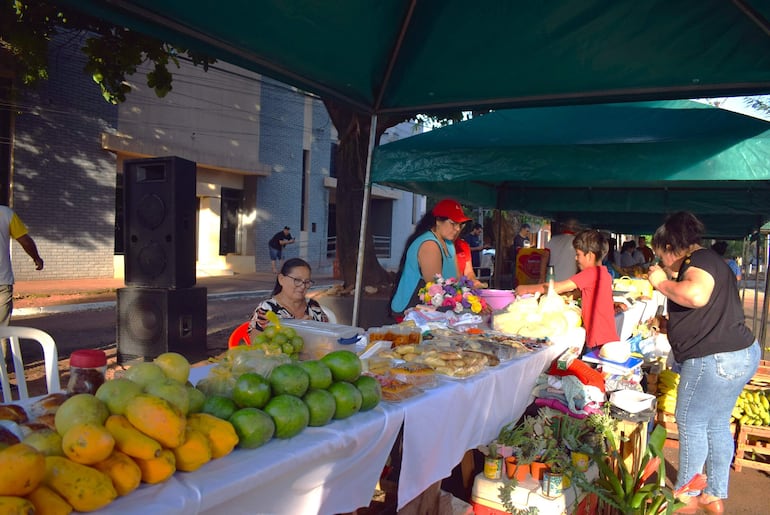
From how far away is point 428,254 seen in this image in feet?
13.9

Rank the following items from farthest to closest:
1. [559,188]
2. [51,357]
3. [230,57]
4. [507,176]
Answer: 1. [559,188]
2. [507,176]
3. [230,57]
4. [51,357]

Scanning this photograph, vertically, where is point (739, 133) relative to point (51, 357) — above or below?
above

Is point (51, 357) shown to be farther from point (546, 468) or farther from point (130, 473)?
point (546, 468)

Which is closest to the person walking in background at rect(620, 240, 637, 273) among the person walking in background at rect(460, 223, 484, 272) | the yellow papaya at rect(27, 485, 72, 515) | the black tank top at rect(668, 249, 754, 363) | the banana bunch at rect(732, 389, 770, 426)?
the person walking in background at rect(460, 223, 484, 272)

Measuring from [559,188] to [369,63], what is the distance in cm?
481

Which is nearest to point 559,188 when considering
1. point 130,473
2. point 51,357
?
point 51,357

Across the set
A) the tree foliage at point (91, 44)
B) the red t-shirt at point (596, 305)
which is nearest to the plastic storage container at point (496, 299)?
the red t-shirt at point (596, 305)

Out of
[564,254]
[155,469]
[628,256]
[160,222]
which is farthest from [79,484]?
[628,256]

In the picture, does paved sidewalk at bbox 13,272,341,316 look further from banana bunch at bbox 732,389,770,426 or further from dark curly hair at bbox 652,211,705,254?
banana bunch at bbox 732,389,770,426

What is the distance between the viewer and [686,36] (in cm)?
308

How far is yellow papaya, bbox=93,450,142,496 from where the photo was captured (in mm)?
1213

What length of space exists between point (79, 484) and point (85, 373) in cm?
54

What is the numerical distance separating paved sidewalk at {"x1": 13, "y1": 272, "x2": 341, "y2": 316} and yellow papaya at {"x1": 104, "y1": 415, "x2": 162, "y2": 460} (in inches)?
313

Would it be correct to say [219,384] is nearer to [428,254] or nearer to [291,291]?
[291,291]
